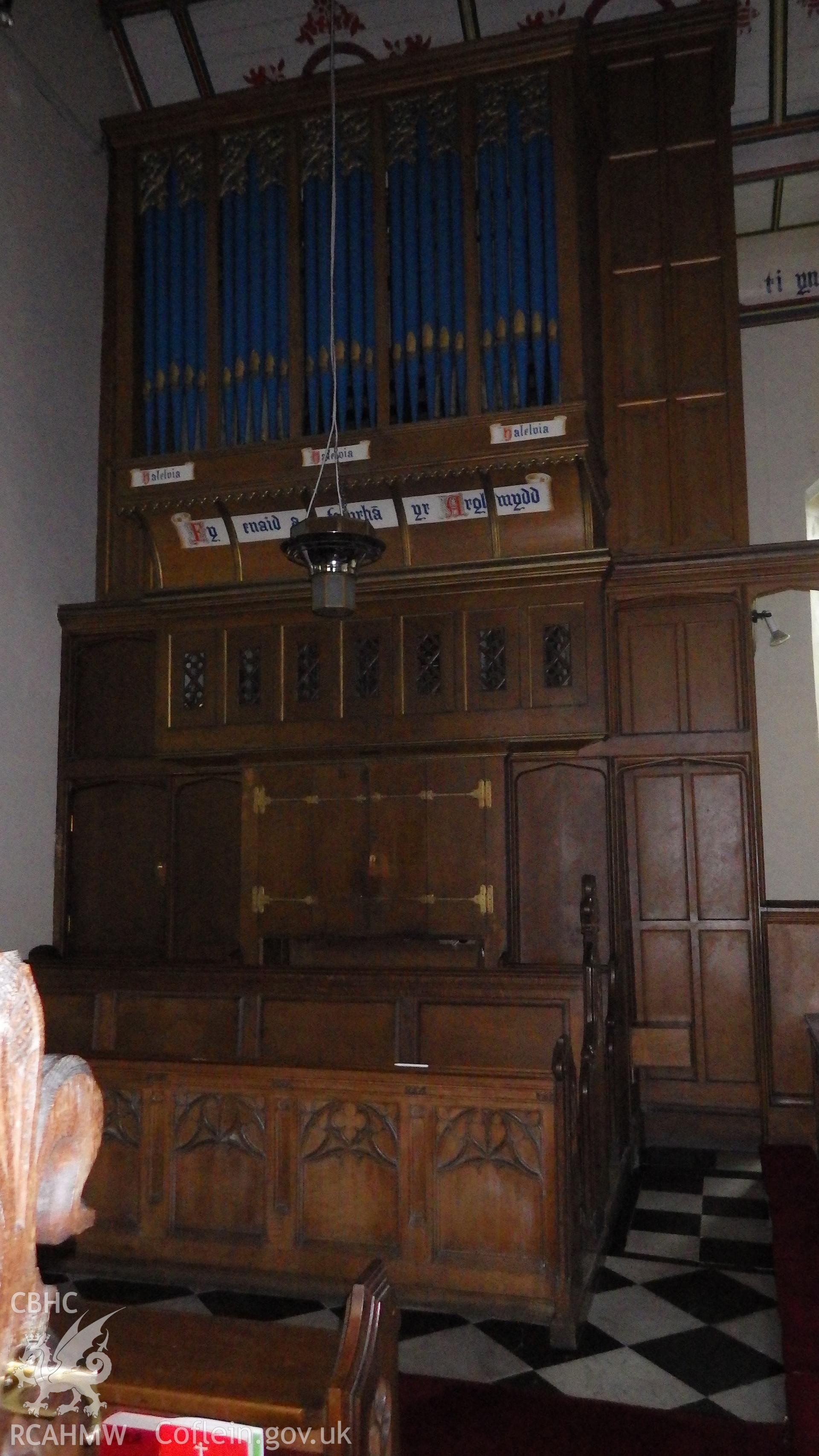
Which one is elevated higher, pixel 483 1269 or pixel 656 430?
pixel 656 430

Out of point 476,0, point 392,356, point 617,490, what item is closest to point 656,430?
point 617,490

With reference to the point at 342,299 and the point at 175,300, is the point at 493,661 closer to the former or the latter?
the point at 342,299

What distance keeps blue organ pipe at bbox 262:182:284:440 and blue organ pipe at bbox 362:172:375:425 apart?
351mm

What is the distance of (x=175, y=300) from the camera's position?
23.6 feet

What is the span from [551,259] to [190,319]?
2.35 metres

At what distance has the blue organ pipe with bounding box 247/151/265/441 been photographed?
6.87 metres

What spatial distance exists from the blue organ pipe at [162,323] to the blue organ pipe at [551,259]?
8.16 ft

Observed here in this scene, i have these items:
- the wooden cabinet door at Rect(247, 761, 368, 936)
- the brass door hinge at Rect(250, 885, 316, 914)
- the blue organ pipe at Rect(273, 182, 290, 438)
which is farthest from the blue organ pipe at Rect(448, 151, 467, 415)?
the brass door hinge at Rect(250, 885, 316, 914)

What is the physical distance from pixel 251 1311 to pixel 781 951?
12.4ft

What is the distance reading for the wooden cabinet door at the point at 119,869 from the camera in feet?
23.7

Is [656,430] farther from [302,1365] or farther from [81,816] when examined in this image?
[302,1365]

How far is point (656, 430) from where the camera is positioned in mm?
7141

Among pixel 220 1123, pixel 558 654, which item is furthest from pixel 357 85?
pixel 220 1123

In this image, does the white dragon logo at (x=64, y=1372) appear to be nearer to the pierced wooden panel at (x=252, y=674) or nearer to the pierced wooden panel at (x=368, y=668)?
the pierced wooden panel at (x=368, y=668)
